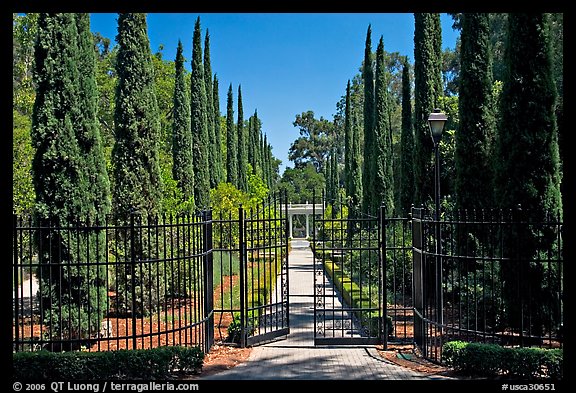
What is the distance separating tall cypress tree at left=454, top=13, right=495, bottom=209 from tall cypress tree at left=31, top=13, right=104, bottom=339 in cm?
834

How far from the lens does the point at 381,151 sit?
2389 cm

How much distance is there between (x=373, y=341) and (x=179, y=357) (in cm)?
408

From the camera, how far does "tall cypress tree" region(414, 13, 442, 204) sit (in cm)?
1588

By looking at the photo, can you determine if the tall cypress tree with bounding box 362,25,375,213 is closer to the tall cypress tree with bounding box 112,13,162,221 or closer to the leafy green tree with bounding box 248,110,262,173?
the tall cypress tree with bounding box 112,13,162,221

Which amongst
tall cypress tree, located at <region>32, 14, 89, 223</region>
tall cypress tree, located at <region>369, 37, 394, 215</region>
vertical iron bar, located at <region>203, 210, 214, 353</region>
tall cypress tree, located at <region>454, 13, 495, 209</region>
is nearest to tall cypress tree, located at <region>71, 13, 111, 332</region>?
tall cypress tree, located at <region>32, 14, 89, 223</region>

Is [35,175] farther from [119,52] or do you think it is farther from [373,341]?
[373,341]

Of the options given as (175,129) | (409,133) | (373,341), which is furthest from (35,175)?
(409,133)

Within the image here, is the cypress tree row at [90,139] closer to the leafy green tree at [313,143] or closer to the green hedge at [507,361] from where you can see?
the green hedge at [507,361]

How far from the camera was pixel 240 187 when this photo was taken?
116 ft

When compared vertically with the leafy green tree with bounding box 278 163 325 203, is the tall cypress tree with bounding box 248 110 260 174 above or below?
above

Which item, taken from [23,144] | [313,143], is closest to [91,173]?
[23,144]

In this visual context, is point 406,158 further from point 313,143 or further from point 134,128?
point 313,143

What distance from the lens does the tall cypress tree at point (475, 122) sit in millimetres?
12586

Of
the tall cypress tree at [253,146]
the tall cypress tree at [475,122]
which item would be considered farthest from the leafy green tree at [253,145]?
the tall cypress tree at [475,122]
